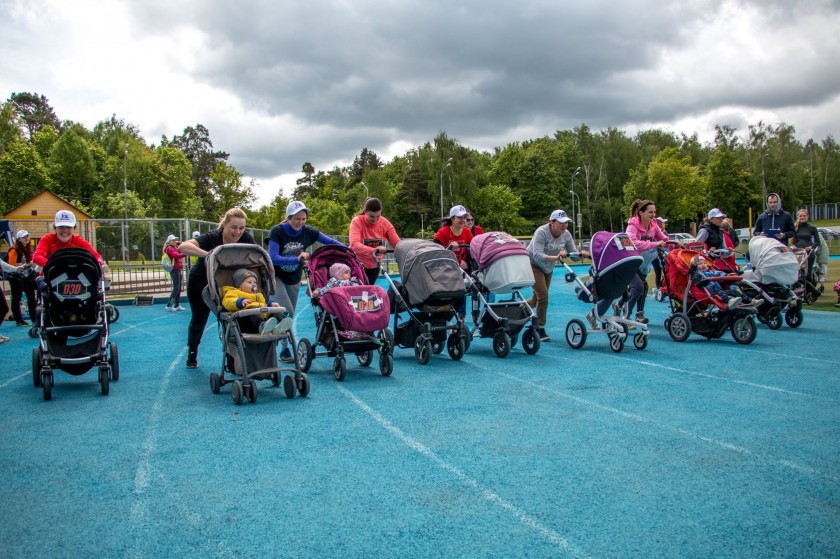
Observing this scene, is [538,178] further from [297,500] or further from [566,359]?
[297,500]

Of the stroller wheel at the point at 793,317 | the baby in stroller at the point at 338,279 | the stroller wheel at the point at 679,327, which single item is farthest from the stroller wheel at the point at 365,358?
the stroller wheel at the point at 793,317

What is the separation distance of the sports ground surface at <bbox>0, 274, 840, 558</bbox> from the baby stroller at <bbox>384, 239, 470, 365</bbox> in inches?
34.8

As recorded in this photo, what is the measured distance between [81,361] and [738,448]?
240 inches

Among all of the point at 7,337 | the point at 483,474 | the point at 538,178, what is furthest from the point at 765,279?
the point at 538,178

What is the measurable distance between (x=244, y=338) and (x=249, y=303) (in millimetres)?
337

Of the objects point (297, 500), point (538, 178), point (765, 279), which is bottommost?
point (297, 500)

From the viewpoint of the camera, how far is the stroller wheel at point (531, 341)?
931cm

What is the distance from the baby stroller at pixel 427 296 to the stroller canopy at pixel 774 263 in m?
5.21

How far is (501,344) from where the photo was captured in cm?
919

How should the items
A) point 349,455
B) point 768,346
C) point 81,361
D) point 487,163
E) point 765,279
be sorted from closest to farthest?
point 349,455, point 81,361, point 768,346, point 765,279, point 487,163

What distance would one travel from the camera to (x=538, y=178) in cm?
8462

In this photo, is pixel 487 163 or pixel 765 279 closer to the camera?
pixel 765 279

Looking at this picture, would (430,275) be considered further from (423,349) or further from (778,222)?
(778,222)

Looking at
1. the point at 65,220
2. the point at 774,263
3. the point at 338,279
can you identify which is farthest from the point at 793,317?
the point at 65,220
